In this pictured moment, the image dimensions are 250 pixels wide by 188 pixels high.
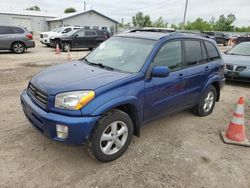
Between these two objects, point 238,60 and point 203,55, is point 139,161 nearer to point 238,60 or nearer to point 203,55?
point 203,55

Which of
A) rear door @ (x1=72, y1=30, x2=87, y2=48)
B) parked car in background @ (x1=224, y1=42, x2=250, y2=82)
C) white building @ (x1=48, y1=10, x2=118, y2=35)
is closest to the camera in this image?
parked car in background @ (x1=224, y1=42, x2=250, y2=82)

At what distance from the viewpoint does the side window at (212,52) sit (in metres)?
4.78

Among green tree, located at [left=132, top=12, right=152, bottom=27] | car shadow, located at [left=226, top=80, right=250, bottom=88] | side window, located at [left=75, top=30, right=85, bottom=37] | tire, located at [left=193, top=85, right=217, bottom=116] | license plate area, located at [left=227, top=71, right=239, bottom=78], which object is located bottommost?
car shadow, located at [left=226, top=80, right=250, bottom=88]

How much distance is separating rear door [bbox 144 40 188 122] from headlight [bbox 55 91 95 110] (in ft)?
3.18

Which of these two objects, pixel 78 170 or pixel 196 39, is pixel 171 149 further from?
pixel 196 39

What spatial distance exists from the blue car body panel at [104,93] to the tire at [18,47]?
1156cm

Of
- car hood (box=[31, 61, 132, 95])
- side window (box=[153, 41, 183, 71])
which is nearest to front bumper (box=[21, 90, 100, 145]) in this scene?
car hood (box=[31, 61, 132, 95])

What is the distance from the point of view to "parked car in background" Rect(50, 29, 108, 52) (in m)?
16.2

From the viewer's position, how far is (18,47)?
1385 centimetres

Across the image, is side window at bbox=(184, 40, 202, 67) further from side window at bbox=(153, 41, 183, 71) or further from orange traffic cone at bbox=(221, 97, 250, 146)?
orange traffic cone at bbox=(221, 97, 250, 146)

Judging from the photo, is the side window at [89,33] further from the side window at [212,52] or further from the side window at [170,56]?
the side window at [170,56]

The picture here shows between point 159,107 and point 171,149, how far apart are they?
0.70 metres

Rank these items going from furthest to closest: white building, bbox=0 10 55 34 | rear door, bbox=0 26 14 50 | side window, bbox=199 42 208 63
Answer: white building, bbox=0 10 55 34
rear door, bbox=0 26 14 50
side window, bbox=199 42 208 63

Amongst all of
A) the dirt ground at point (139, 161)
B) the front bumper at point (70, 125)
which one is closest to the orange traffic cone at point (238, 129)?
the dirt ground at point (139, 161)
